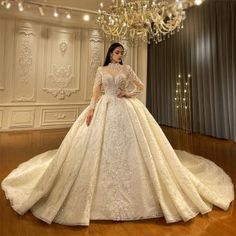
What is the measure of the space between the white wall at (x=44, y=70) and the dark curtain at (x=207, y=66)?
1.53 m

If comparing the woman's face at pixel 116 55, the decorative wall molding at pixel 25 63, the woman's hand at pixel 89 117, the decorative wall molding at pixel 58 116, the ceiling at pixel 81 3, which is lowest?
the woman's hand at pixel 89 117

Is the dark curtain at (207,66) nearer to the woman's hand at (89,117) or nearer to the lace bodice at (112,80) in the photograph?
the lace bodice at (112,80)

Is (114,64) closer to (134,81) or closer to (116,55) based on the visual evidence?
(116,55)

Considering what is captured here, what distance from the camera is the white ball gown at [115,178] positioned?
6.68ft

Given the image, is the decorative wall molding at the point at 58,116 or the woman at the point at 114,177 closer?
the woman at the point at 114,177

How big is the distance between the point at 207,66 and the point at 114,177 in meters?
4.46

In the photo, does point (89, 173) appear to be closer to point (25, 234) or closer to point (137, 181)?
point (137, 181)

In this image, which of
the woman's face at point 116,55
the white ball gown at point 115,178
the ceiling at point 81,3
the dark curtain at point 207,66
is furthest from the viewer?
the ceiling at point 81,3

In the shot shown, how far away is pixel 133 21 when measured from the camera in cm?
371

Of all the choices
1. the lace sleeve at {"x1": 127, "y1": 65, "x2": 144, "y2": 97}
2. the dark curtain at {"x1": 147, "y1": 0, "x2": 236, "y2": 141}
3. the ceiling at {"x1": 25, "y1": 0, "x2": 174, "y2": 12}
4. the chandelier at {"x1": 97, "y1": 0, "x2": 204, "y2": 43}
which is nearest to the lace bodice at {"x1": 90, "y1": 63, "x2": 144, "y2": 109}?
the lace sleeve at {"x1": 127, "y1": 65, "x2": 144, "y2": 97}

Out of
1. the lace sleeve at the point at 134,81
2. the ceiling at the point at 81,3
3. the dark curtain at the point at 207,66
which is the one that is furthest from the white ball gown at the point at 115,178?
the ceiling at the point at 81,3

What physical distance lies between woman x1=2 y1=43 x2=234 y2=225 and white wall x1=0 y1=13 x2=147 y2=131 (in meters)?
4.03

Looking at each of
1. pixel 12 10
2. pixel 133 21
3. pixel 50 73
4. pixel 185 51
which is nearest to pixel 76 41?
pixel 50 73

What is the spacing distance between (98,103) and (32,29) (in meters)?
4.62
